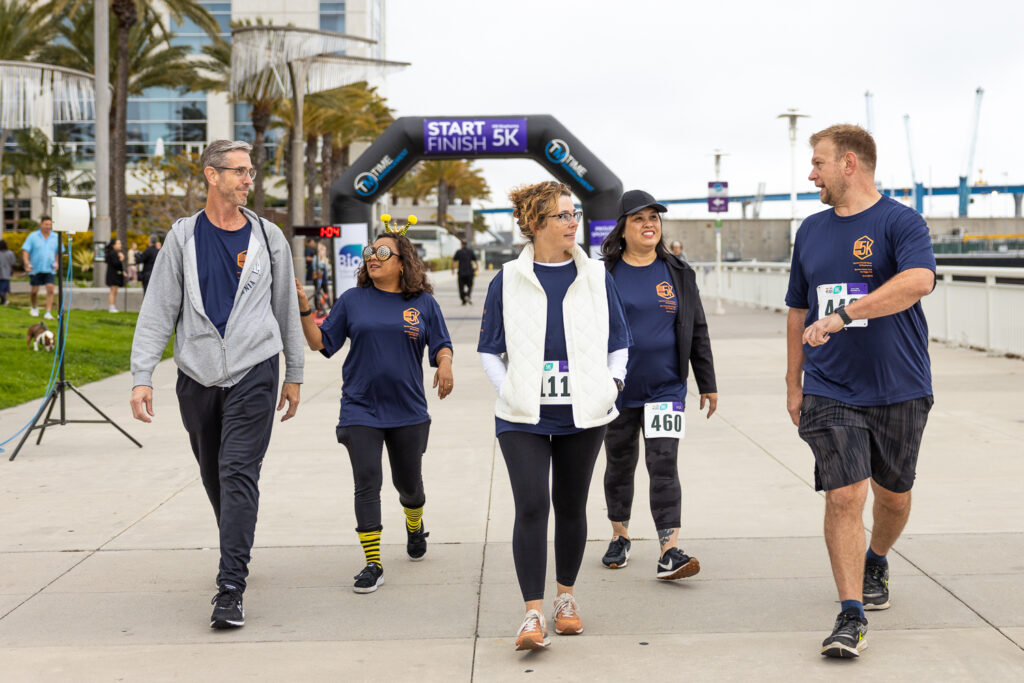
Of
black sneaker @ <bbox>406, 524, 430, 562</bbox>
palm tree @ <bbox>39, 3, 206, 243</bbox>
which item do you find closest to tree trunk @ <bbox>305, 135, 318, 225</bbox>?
palm tree @ <bbox>39, 3, 206, 243</bbox>

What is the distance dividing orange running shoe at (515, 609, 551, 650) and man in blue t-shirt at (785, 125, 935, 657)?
0.99 metres

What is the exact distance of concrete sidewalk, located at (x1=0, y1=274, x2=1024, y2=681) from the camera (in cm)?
409

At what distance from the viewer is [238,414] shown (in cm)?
464

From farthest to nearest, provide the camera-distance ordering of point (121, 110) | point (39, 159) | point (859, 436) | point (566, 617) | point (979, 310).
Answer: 1. point (39, 159)
2. point (121, 110)
3. point (979, 310)
4. point (566, 617)
5. point (859, 436)

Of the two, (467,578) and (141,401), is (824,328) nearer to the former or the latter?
(467,578)

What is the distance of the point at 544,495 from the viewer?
4262 mm

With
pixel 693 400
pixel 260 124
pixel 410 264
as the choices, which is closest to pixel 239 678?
pixel 410 264

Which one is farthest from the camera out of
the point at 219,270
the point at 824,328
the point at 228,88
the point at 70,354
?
the point at 228,88

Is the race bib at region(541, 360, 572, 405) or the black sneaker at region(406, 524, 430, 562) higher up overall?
the race bib at region(541, 360, 572, 405)

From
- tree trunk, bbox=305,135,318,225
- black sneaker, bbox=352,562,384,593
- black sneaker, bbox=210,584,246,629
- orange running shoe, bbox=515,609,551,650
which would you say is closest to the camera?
orange running shoe, bbox=515,609,551,650

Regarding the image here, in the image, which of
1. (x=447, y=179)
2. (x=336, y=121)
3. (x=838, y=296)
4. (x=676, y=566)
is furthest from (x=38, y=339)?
(x=447, y=179)

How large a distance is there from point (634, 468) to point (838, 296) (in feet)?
4.93

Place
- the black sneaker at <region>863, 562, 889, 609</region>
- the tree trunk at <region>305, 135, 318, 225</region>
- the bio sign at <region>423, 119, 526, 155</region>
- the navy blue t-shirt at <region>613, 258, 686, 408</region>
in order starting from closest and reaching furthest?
1. the black sneaker at <region>863, 562, 889, 609</region>
2. the navy blue t-shirt at <region>613, 258, 686, 408</region>
3. the bio sign at <region>423, 119, 526, 155</region>
4. the tree trunk at <region>305, 135, 318, 225</region>

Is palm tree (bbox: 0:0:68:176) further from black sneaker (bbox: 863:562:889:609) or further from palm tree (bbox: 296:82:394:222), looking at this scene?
black sneaker (bbox: 863:562:889:609)
